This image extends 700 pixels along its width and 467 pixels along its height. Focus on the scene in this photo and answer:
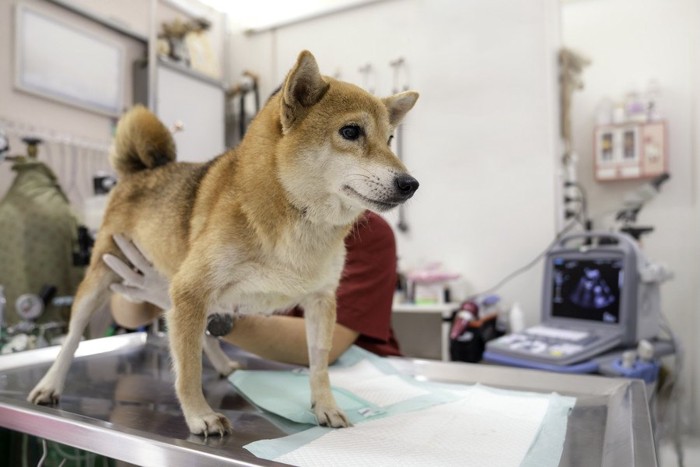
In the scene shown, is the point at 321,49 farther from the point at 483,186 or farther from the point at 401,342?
the point at 401,342

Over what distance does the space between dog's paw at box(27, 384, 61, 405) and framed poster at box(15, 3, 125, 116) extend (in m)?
1.97

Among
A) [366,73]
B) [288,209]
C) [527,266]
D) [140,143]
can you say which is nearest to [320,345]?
[288,209]

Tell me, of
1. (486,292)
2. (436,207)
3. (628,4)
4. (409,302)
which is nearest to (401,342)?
(409,302)

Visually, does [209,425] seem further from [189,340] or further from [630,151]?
[630,151]

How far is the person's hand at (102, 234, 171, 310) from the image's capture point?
99 centimetres

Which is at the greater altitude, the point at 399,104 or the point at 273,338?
the point at 399,104

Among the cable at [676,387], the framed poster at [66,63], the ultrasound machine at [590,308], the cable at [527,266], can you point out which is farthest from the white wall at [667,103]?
the framed poster at [66,63]

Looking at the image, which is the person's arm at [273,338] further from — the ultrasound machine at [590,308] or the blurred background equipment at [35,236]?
the blurred background equipment at [35,236]

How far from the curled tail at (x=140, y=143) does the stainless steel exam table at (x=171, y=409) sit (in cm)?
49

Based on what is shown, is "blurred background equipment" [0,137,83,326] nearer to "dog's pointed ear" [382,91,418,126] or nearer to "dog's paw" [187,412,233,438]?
"dog's paw" [187,412,233,438]

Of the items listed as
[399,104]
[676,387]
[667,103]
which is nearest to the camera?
[399,104]

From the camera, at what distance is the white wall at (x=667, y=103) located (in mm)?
2607

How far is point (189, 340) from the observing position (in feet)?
2.47

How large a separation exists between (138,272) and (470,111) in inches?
85.1
